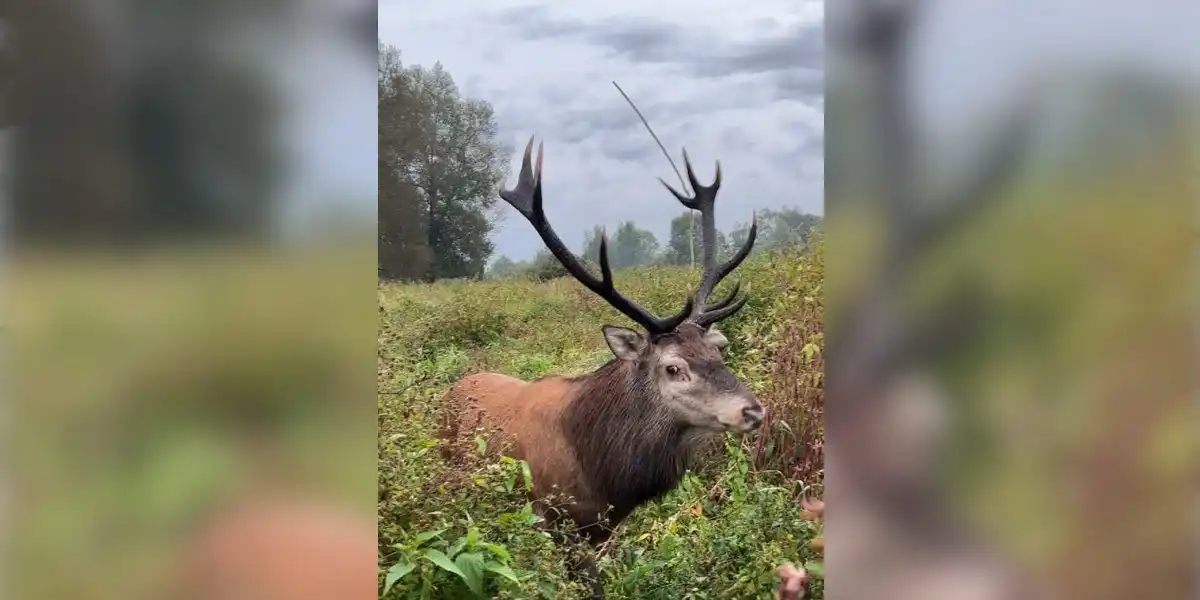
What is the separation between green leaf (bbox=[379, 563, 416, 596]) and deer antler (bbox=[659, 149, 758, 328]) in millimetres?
816

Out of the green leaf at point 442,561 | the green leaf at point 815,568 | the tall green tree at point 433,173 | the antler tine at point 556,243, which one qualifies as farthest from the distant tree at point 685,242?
the green leaf at point 442,561

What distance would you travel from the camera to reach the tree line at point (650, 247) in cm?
186

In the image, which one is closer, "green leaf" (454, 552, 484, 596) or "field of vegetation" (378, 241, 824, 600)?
"green leaf" (454, 552, 484, 596)

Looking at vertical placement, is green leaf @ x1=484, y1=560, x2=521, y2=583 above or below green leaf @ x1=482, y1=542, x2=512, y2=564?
below

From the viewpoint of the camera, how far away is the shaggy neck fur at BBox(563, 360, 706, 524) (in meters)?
1.97

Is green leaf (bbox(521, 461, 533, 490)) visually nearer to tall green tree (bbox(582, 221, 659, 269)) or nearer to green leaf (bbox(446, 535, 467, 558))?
green leaf (bbox(446, 535, 467, 558))

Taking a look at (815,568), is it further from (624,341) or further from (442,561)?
(442,561)

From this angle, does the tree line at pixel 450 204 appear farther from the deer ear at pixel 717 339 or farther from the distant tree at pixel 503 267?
the deer ear at pixel 717 339
